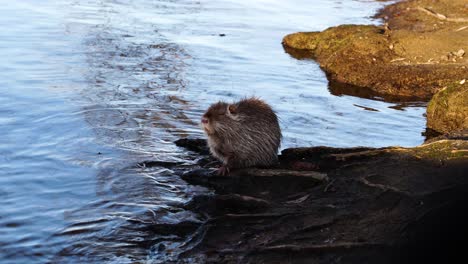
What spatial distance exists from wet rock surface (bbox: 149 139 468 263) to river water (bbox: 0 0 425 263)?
1.39ft

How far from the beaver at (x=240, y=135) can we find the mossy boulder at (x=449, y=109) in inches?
170

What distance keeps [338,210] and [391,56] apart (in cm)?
1041

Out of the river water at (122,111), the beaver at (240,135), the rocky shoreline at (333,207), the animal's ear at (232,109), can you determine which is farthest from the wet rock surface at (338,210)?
the animal's ear at (232,109)

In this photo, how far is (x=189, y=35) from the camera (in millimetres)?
18906

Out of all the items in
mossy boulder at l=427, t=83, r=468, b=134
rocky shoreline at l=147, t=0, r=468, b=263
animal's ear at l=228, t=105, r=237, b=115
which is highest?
animal's ear at l=228, t=105, r=237, b=115

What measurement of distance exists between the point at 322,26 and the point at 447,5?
4.87 metres

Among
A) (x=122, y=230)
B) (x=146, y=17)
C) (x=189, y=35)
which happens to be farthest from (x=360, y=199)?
(x=146, y=17)

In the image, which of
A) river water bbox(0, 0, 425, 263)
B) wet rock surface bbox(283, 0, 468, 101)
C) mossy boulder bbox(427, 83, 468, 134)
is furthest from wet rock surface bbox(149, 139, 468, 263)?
wet rock surface bbox(283, 0, 468, 101)

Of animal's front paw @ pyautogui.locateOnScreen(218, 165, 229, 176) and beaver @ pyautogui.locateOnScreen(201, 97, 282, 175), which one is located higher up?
beaver @ pyautogui.locateOnScreen(201, 97, 282, 175)

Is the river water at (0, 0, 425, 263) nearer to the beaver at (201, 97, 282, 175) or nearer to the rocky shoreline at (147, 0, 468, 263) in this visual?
the rocky shoreline at (147, 0, 468, 263)

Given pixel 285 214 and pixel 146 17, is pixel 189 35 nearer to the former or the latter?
pixel 146 17

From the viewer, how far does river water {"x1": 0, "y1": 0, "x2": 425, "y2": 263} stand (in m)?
6.93

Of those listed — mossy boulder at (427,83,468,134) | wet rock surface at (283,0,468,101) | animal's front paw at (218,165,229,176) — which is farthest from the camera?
wet rock surface at (283,0,468,101)

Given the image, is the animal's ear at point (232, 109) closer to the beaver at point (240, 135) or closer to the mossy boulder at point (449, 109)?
the beaver at point (240, 135)
